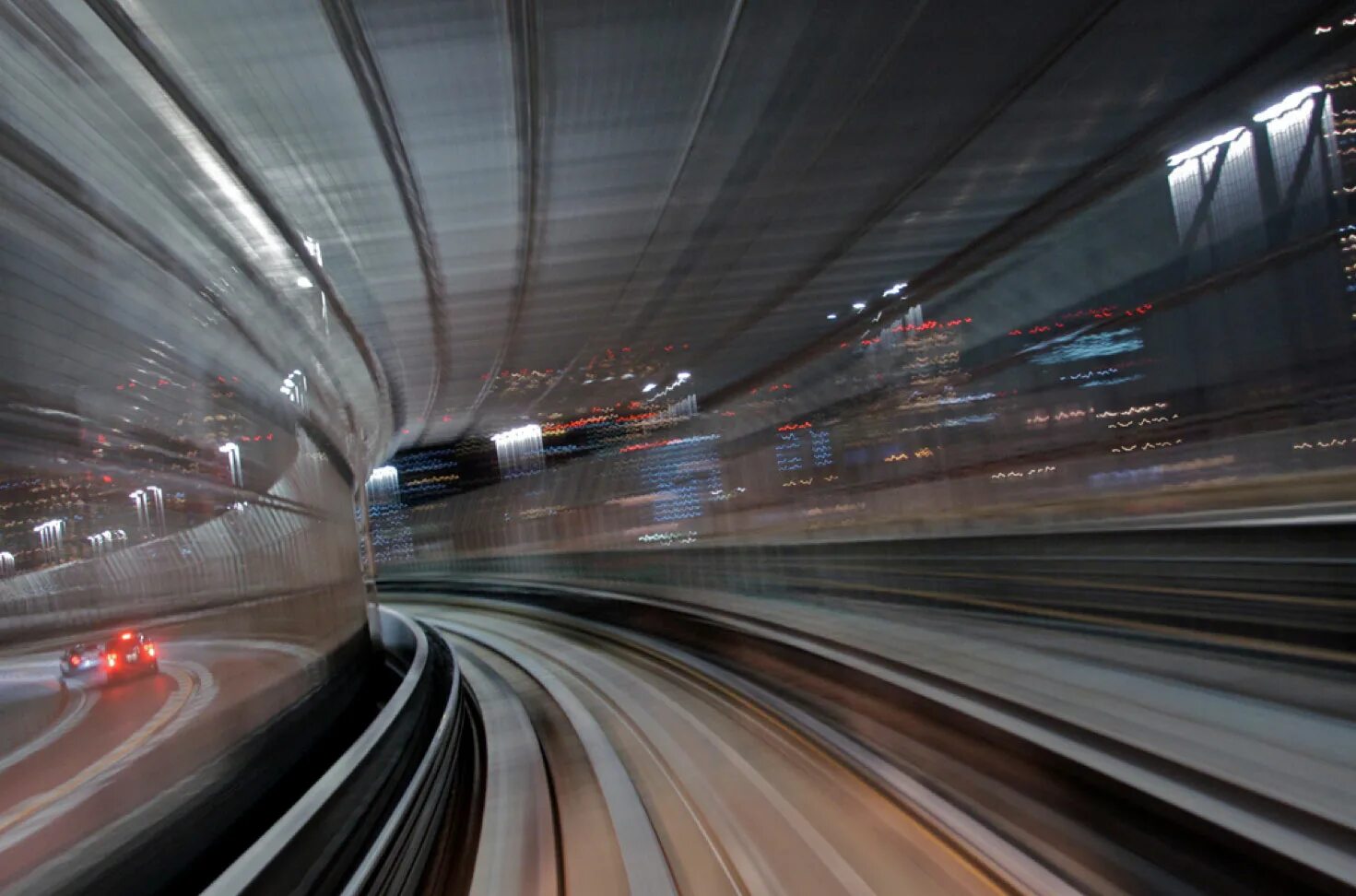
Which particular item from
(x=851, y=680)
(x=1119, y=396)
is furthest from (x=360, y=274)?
(x=1119, y=396)

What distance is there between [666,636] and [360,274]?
971 cm

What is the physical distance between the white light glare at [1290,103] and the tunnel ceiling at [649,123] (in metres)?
0.73

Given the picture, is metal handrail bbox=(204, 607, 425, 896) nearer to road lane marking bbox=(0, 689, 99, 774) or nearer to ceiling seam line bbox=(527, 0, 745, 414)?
road lane marking bbox=(0, 689, 99, 774)

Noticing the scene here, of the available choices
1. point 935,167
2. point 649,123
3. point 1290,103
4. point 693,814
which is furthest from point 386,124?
point 1290,103

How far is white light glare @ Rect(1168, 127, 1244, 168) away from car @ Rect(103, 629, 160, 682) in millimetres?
7678

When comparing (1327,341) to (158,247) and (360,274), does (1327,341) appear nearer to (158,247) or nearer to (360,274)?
(158,247)

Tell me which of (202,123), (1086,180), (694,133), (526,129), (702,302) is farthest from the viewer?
(702,302)

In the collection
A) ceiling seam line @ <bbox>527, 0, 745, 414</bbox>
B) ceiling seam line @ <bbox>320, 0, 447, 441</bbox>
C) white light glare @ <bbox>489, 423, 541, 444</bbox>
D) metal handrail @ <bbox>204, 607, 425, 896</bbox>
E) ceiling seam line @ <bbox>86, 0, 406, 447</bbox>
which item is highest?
white light glare @ <bbox>489, 423, 541, 444</bbox>

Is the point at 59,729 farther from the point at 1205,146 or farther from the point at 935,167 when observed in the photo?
the point at 935,167

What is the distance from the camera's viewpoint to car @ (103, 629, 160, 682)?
13.8 ft

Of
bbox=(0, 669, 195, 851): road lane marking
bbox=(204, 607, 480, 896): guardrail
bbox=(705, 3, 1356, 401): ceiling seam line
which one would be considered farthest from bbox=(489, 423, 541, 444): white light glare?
bbox=(0, 669, 195, 851): road lane marking

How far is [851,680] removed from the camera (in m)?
9.65

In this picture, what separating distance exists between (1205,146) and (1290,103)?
2.49ft

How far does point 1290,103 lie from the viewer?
7.64m
